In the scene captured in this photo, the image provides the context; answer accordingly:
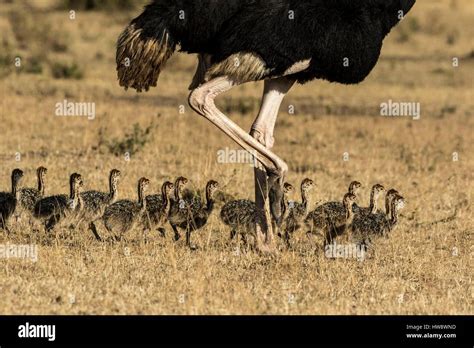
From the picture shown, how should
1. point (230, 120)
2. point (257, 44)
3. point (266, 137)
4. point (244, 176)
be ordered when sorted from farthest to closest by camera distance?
1. point (244, 176)
2. point (266, 137)
3. point (230, 120)
4. point (257, 44)

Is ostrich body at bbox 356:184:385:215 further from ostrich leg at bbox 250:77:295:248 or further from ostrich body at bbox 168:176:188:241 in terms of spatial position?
ostrich body at bbox 168:176:188:241

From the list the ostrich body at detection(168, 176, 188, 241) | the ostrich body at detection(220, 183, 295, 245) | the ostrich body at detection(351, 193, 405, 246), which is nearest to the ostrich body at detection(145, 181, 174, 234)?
the ostrich body at detection(168, 176, 188, 241)

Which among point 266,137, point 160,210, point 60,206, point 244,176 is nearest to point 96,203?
point 60,206

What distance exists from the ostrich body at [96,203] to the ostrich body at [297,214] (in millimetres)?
1307

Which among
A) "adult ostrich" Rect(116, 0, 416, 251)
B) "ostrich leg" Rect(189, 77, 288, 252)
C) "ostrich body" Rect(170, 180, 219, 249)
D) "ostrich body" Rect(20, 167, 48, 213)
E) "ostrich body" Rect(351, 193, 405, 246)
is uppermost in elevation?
"adult ostrich" Rect(116, 0, 416, 251)

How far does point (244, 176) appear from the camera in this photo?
1155 centimetres

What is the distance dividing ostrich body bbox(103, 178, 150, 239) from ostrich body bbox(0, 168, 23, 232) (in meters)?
0.68

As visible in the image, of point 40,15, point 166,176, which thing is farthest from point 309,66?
point 40,15

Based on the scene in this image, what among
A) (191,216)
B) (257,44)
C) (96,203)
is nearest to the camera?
(257,44)

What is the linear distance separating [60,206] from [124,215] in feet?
1.52

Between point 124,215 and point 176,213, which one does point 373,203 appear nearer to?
point 176,213

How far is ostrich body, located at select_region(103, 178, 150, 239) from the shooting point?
840 centimetres
